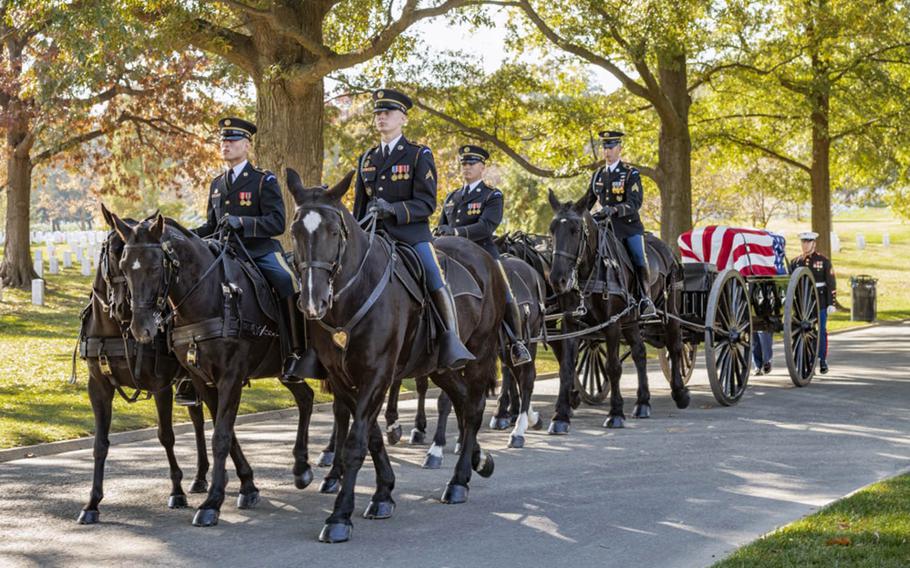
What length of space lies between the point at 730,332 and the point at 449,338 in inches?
268

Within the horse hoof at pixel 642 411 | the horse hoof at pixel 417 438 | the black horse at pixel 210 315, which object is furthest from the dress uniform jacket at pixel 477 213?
the black horse at pixel 210 315

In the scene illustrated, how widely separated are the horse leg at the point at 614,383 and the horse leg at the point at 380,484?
466 centimetres

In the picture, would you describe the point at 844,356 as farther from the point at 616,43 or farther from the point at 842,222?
the point at 842,222

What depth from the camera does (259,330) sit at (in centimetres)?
827

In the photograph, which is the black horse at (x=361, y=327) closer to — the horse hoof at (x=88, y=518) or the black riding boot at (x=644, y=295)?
the horse hoof at (x=88, y=518)

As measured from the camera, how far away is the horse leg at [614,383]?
12203 millimetres

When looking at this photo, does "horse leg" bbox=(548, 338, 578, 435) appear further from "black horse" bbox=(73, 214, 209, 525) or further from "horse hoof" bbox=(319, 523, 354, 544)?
"horse hoof" bbox=(319, 523, 354, 544)

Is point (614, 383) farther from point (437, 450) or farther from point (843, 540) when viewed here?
point (843, 540)

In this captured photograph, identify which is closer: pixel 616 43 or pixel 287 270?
pixel 287 270

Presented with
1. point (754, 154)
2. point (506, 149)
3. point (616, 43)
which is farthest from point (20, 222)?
point (754, 154)

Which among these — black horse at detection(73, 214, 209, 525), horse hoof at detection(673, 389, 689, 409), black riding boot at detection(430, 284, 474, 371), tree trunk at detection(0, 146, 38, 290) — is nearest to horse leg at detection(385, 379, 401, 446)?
black riding boot at detection(430, 284, 474, 371)

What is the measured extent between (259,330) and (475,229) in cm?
386

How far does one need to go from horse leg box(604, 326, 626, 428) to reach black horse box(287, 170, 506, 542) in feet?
12.2

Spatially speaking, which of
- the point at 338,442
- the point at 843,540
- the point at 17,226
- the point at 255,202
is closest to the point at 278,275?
the point at 255,202
